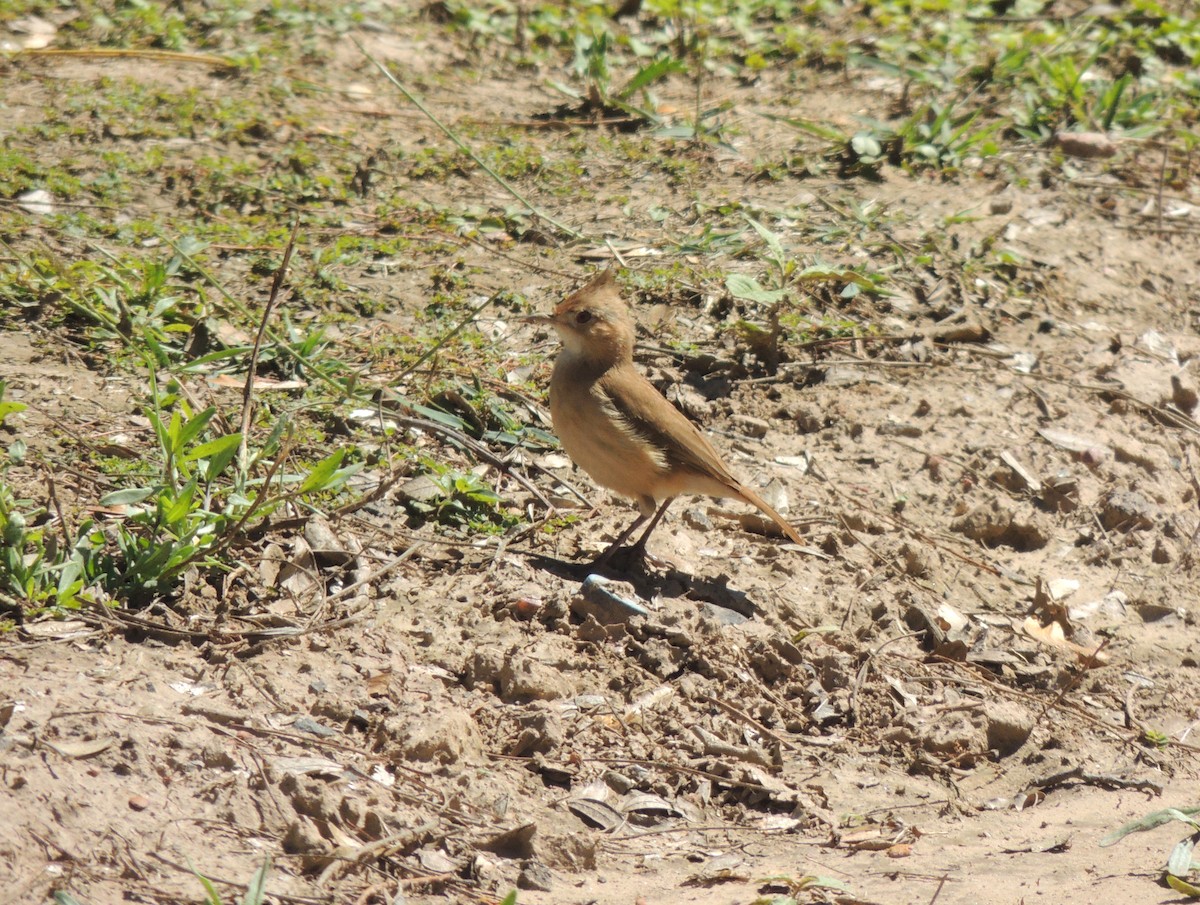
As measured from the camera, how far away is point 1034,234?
7.95m

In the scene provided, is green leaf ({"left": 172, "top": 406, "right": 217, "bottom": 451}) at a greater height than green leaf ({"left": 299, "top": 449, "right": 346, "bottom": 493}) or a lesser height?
greater

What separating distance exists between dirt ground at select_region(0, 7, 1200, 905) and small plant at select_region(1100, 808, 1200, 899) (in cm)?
5

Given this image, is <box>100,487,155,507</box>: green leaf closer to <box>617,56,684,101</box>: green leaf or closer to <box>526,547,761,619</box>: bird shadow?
<box>526,547,761,619</box>: bird shadow

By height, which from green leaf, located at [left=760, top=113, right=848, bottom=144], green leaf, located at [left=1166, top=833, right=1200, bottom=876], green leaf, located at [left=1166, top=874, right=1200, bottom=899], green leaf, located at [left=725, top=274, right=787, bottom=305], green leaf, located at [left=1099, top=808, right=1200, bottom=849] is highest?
green leaf, located at [left=760, top=113, right=848, bottom=144]

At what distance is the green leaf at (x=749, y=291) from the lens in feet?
20.6

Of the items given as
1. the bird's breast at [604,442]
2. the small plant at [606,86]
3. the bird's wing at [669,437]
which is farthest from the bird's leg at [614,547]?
the small plant at [606,86]

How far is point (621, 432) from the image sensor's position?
210 inches

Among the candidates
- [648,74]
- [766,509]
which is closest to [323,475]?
[766,509]

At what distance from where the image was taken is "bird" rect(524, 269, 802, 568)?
17.5 feet

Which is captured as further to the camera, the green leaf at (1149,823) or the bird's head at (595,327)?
the bird's head at (595,327)

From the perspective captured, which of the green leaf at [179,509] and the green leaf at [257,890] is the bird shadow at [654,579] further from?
the green leaf at [257,890]

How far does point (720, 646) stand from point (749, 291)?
2069mm

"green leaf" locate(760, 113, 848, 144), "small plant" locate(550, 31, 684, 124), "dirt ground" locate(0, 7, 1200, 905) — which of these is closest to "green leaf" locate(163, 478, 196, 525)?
"dirt ground" locate(0, 7, 1200, 905)

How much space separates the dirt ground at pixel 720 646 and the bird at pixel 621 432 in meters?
0.29
